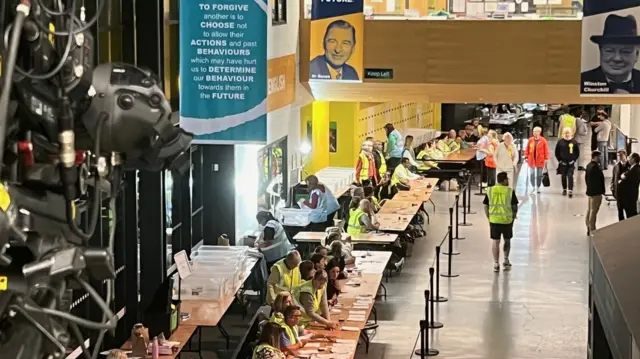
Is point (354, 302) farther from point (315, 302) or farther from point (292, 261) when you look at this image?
point (315, 302)

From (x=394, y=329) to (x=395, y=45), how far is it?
196 inches

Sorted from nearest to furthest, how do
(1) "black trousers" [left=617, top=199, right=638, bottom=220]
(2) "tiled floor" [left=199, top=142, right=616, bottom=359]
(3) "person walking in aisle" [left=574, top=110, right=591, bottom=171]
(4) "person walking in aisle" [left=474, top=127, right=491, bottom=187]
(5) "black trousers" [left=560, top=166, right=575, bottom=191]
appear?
(2) "tiled floor" [left=199, top=142, right=616, bottom=359] → (1) "black trousers" [left=617, top=199, right=638, bottom=220] → (5) "black trousers" [left=560, top=166, right=575, bottom=191] → (4) "person walking in aisle" [left=474, top=127, right=491, bottom=187] → (3) "person walking in aisle" [left=574, top=110, right=591, bottom=171]

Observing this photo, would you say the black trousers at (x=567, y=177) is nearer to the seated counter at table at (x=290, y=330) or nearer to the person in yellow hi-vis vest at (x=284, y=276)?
the person in yellow hi-vis vest at (x=284, y=276)

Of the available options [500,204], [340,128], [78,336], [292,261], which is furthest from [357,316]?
[340,128]

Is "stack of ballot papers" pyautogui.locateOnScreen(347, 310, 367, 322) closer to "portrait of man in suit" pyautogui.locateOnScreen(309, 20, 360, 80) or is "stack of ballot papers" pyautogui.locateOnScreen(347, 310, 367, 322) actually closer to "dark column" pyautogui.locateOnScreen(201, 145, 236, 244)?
"dark column" pyautogui.locateOnScreen(201, 145, 236, 244)

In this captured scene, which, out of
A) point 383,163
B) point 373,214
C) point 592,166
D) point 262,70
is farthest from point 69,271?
point 383,163

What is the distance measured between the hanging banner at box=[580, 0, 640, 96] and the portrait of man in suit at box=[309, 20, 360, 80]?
2986 mm

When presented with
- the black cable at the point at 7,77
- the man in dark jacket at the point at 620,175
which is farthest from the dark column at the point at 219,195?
the black cable at the point at 7,77

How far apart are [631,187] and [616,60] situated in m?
4.17

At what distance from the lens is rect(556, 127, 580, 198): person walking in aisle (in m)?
23.5

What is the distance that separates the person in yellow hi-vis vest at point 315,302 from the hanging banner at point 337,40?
481 centimetres

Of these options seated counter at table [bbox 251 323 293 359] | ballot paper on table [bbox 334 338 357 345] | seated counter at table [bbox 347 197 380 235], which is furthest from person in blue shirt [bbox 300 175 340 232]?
seated counter at table [bbox 251 323 293 359]

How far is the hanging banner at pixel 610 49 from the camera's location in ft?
46.3

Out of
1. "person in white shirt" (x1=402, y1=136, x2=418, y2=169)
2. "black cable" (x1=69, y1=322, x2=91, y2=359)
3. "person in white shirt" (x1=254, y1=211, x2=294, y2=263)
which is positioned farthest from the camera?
"person in white shirt" (x1=402, y1=136, x2=418, y2=169)
